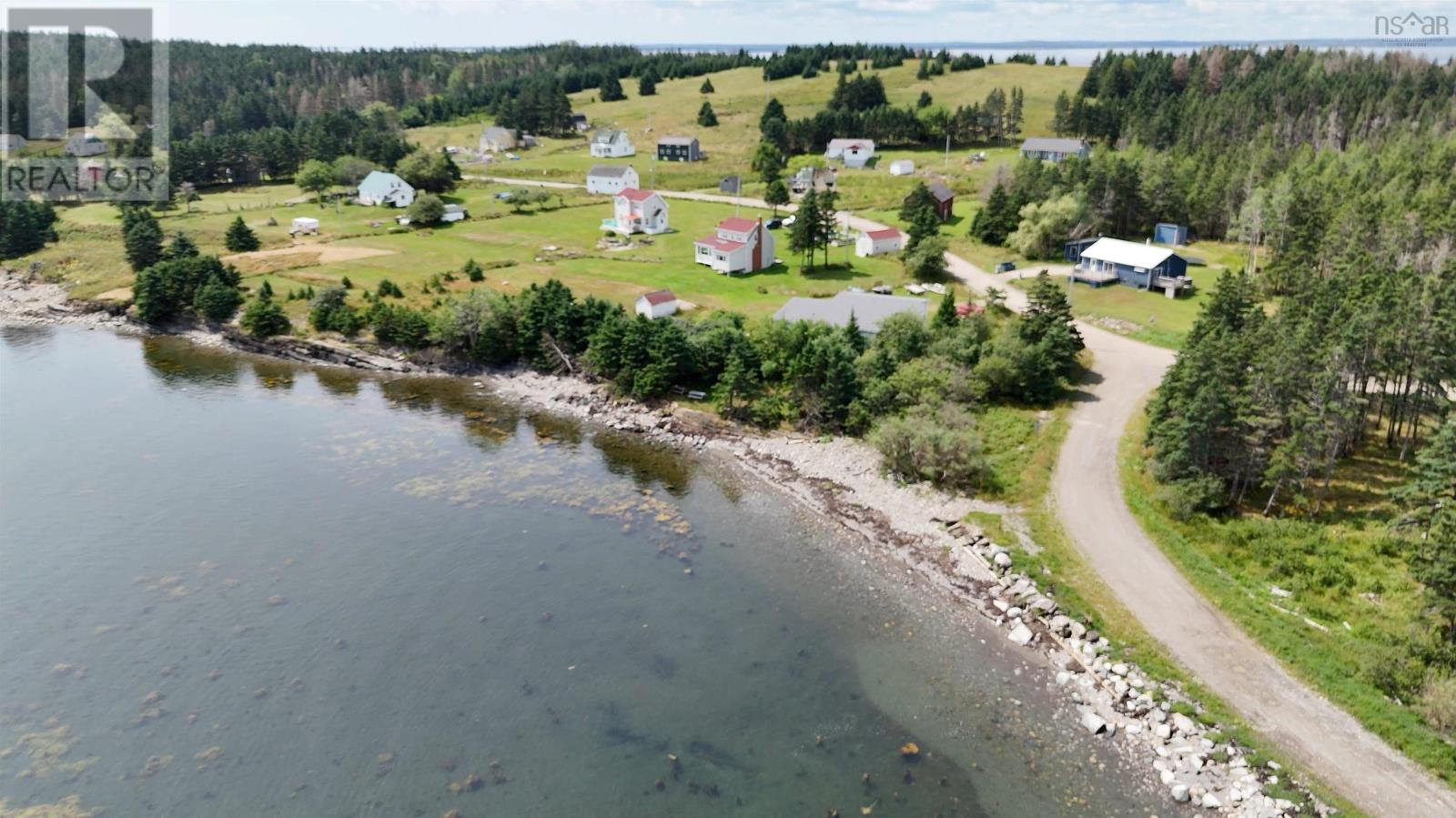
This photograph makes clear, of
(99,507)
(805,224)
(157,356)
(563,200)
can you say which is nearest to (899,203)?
(805,224)

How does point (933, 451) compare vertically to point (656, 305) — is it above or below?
below

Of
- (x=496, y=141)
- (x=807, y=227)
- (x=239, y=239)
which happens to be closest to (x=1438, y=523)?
(x=807, y=227)

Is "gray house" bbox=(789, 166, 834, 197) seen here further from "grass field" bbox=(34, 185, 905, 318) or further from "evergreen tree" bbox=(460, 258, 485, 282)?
"evergreen tree" bbox=(460, 258, 485, 282)

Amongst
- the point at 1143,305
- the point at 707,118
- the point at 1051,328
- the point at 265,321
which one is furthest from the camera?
the point at 707,118

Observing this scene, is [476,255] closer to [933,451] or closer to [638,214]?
[638,214]

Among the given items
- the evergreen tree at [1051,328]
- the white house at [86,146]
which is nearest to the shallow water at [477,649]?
the evergreen tree at [1051,328]

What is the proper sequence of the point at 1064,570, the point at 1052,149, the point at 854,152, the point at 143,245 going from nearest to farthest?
the point at 1064,570 < the point at 143,245 < the point at 1052,149 < the point at 854,152

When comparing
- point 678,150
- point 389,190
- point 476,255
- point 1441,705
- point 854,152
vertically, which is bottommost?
point 1441,705
